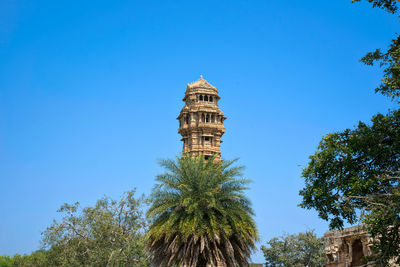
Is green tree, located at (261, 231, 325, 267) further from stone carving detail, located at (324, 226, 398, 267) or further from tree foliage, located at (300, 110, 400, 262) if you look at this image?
tree foliage, located at (300, 110, 400, 262)

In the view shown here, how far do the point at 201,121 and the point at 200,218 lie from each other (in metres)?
29.3

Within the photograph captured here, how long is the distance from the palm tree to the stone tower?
82.2 feet

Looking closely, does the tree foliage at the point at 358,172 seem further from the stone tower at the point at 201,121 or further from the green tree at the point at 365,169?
the stone tower at the point at 201,121

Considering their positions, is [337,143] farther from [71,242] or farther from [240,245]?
[71,242]

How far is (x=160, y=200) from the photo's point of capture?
25266 mm

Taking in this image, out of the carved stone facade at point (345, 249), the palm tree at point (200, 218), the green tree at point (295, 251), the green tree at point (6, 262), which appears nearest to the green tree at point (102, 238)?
the palm tree at point (200, 218)

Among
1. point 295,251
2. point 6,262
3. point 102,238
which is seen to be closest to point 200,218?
point 102,238

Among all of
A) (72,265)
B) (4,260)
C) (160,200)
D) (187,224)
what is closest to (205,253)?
(187,224)

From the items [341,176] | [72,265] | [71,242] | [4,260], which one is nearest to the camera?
[341,176]

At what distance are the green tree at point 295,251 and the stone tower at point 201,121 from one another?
716 inches

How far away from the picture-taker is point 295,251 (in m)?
60.6

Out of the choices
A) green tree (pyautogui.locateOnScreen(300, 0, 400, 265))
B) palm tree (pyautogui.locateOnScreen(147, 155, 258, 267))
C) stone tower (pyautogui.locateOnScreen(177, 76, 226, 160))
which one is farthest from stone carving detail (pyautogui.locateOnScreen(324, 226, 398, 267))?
stone tower (pyautogui.locateOnScreen(177, 76, 226, 160))

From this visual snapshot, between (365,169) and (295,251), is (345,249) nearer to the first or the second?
(365,169)

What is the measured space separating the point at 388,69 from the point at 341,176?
4002mm
